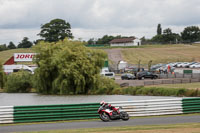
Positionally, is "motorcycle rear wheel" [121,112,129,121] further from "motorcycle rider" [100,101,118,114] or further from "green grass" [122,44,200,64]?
"green grass" [122,44,200,64]

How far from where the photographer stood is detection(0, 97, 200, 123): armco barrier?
17875mm

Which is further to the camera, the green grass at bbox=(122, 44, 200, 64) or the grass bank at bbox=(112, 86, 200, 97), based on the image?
the green grass at bbox=(122, 44, 200, 64)

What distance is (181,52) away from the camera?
119m

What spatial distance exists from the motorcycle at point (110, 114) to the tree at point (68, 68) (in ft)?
95.6

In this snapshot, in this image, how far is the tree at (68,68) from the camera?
156 feet

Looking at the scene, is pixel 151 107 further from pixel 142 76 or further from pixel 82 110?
pixel 142 76

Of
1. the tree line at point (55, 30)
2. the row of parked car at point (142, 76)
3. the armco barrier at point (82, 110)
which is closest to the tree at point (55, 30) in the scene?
the tree line at point (55, 30)

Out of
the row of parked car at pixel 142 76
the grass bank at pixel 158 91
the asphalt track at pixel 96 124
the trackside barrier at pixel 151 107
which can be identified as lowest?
the grass bank at pixel 158 91

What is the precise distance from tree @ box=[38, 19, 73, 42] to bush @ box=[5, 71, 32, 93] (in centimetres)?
9677

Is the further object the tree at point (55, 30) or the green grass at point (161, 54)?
the tree at point (55, 30)

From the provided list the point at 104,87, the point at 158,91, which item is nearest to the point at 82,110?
the point at 158,91

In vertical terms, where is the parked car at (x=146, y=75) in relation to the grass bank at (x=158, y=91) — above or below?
above

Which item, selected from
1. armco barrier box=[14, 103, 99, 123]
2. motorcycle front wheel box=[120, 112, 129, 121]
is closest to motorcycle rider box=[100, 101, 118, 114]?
motorcycle front wheel box=[120, 112, 129, 121]

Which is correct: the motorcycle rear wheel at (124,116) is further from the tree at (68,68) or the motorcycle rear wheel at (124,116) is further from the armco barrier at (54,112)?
the tree at (68,68)
